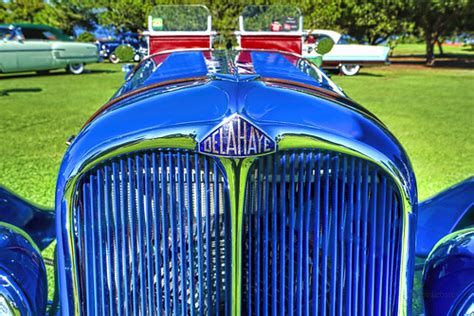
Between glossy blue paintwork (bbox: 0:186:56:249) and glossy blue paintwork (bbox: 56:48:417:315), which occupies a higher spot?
glossy blue paintwork (bbox: 56:48:417:315)

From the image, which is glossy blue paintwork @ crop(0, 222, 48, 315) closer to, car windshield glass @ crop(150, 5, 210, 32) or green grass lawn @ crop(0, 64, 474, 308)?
green grass lawn @ crop(0, 64, 474, 308)

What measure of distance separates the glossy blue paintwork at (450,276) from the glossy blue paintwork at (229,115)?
0.79 feet

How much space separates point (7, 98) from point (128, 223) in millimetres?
11792

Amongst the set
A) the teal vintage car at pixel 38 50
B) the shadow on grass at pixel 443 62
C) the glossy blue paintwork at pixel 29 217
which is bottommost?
the shadow on grass at pixel 443 62

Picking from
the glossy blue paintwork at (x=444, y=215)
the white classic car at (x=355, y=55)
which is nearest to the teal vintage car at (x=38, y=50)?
the white classic car at (x=355, y=55)

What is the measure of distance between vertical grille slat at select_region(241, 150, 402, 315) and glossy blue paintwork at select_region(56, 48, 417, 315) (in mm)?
68

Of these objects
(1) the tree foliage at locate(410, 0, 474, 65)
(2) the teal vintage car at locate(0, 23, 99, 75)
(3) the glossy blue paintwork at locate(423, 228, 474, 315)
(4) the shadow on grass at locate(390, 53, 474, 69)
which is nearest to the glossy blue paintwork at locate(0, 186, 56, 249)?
(3) the glossy blue paintwork at locate(423, 228, 474, 315)

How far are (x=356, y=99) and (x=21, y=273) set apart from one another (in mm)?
11084

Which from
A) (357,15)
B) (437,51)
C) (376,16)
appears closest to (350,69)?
(376,16)

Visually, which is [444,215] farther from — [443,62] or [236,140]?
[443,62]

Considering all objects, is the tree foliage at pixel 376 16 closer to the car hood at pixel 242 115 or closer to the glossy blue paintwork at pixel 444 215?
the glossy blue paintwork at pixel 444 215

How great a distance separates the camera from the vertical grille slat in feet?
6.50

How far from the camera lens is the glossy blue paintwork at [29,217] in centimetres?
295

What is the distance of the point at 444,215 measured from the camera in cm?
297
